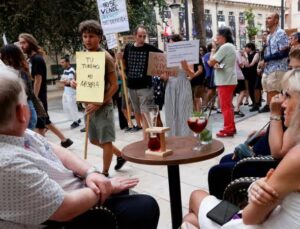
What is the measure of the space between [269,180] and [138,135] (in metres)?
4.67

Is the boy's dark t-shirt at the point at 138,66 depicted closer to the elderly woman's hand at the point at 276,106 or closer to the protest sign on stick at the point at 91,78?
the protest sign on stick at the point at 91,78

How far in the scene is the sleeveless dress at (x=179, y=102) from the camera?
183 inches

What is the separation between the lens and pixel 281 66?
17.6 ft

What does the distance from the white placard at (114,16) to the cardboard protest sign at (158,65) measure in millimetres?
753

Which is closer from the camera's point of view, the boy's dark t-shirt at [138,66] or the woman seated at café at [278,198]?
the woman seated at café at [278,198]

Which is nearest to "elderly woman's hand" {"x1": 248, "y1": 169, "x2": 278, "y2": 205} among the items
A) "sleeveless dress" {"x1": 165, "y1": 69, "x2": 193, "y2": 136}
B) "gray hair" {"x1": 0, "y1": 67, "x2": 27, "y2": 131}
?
"gray hair" {"x1": 0, "y1": 67, "x2": 27, "y2": 131}

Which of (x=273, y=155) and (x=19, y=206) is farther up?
(x=19, y=206)

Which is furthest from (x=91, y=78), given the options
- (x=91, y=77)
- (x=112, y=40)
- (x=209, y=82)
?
(x=209, y=82)

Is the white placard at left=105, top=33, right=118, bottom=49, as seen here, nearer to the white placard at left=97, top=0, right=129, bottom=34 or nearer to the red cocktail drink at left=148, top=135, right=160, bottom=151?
the white placard at left=97, top=0, right=129, bottom=34

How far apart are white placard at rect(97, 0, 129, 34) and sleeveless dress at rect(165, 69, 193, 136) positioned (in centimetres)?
111

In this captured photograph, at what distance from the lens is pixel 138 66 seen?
5.15m

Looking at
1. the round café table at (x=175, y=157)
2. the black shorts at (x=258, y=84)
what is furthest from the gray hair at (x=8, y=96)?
the black shorts at (x=258, y=84)

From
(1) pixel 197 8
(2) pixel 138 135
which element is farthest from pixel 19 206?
(1) pixel 197 8

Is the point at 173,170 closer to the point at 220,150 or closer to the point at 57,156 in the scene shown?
the point at 220,150
